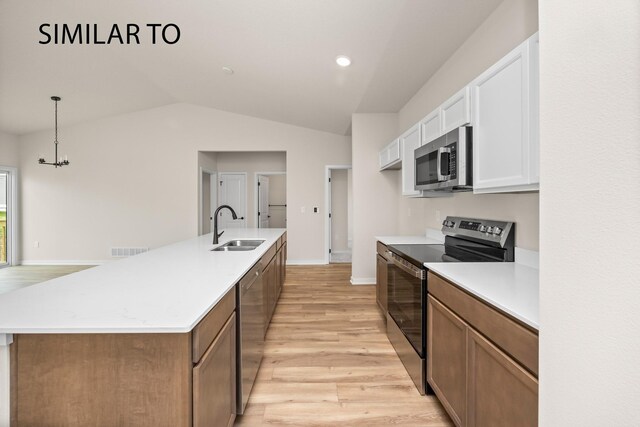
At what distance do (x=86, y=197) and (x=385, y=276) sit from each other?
20.9 feet

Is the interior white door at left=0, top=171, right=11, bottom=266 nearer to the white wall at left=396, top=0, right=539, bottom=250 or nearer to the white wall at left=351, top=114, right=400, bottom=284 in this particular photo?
the white wall at left=351, top=114, right=400, bottom=284

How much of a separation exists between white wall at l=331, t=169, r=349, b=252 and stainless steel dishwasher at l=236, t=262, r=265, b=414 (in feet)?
18.7

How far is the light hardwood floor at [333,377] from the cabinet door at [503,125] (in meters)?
1.37

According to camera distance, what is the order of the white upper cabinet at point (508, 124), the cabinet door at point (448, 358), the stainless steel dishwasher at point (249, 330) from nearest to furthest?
the white upper cabinet at point (508, 124) < the cabinet door at point (448, 358) < the stainless steel dishwasher at point (249, 330)

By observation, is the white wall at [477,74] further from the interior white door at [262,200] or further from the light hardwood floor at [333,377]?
the interior white door at [262,200]

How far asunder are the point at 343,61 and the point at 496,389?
10.1 ft

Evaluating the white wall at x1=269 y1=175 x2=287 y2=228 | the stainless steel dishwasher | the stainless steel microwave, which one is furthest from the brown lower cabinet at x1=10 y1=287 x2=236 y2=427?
the white wall at x1=269 y1=175 x2=287 y2=228

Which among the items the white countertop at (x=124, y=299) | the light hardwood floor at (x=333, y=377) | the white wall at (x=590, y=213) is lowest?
the light hardwood floor at (x=333, y=377)

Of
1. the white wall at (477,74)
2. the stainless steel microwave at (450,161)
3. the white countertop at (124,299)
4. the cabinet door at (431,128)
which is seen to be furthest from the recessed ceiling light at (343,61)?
the white countertop at (124,299)

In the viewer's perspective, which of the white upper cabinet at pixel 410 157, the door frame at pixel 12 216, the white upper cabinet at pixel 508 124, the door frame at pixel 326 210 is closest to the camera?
the white upper cabinet at pixel 508 124

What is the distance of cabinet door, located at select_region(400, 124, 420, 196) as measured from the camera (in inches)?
116

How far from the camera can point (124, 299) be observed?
1.23 metres

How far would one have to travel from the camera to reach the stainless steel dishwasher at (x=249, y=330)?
1.67 meters

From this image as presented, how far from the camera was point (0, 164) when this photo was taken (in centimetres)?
606
